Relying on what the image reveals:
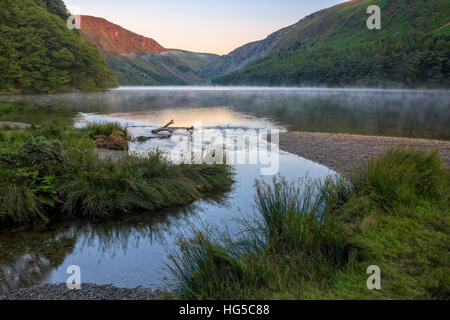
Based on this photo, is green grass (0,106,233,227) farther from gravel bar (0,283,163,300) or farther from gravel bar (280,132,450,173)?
gravel bar (280,132,450,173)

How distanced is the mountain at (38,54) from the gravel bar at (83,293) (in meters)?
69.5

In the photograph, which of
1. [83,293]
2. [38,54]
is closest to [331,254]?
[83,293]

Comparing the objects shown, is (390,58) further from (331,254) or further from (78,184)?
(331,254)

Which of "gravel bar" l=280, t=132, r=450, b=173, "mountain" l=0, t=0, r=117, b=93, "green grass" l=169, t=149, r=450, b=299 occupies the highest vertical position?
"mountain" l=0, t=0, r=117, b=93

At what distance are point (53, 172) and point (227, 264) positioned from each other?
20.6 feet

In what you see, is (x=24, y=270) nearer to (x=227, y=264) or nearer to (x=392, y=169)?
(x=227, y=264)

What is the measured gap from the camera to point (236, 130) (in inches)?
1060

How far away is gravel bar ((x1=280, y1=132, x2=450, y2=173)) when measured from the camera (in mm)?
13219

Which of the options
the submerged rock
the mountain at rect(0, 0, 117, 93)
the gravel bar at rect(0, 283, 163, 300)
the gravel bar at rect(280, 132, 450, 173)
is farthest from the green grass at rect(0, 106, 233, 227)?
the mountain at rect(0, 0, 117, 93)

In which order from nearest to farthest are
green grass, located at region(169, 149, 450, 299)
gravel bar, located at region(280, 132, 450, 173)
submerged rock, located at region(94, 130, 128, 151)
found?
green grass, located at region(169, 149, 450, 299), gravel bar, located at region(280, 132, 450, 173), submerged rock, located at region(94, 130, 128, 151)

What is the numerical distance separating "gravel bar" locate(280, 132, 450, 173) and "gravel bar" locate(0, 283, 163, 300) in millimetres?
9297

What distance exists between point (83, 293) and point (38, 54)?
77848 mm

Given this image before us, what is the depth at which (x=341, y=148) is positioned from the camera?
53.0 feet
